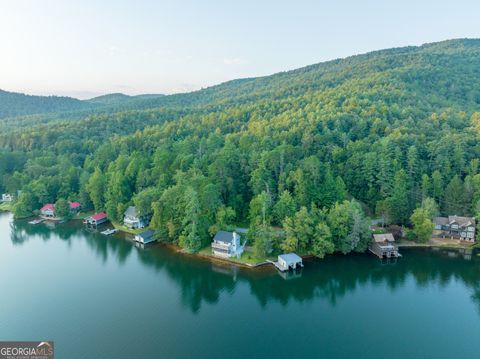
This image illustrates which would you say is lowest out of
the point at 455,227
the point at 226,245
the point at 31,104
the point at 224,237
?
the point at 226,245

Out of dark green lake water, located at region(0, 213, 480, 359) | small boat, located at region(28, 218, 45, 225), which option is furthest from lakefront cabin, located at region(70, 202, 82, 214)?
dark green lake water, located at region(0, 213, 480, 359)

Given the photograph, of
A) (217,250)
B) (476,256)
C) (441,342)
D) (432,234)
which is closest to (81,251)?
(217,250)

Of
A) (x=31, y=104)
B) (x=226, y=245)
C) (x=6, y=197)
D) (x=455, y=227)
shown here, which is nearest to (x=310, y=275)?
(x=226, y=245)

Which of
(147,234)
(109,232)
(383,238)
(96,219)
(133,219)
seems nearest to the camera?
(383,238)

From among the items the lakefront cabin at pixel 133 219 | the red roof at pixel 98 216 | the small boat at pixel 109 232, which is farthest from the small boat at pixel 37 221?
the lakefront cabin at pixel 133 219

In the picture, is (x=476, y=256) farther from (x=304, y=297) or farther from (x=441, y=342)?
(x=304, y=297)

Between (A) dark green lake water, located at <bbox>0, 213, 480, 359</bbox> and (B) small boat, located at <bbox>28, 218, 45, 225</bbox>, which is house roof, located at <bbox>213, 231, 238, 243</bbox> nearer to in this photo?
(A) dark green lake water, located at <bbox>0, 213, 480, 359</bbox>

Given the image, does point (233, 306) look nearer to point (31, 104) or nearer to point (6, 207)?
point (6, 207)

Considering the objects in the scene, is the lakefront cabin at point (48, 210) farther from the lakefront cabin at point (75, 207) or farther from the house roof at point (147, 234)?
the house roof at point (147, 234)
